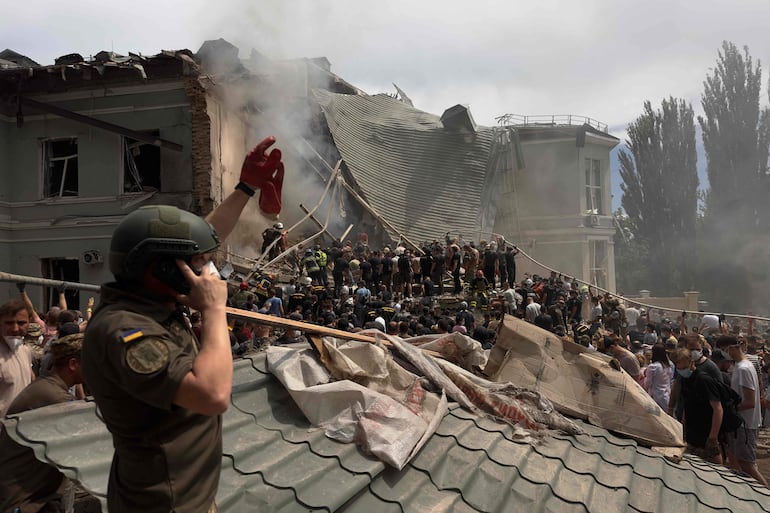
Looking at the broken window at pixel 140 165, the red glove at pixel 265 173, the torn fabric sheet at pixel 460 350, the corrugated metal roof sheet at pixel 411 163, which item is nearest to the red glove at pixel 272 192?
the red glove at pixel 265 173

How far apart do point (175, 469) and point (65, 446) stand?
68 centimetres

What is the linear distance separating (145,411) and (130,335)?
240mm

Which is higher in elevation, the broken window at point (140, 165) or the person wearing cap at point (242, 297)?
the broken window at point (140, 165)

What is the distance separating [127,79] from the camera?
691 inches

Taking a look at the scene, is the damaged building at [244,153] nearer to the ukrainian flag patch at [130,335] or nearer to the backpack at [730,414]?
the backpack at [730,414]

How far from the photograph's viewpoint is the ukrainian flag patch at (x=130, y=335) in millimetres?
1587

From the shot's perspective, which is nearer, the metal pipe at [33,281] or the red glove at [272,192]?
the red glove at [272,192]

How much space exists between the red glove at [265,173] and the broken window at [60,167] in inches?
699

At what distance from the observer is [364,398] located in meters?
2.75

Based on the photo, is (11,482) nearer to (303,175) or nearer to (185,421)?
(185,421)

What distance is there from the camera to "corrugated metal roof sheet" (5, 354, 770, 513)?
85.7 inches

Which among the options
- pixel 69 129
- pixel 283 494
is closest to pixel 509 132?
pixel 69 129

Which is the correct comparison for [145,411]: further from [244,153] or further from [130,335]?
[244,153]

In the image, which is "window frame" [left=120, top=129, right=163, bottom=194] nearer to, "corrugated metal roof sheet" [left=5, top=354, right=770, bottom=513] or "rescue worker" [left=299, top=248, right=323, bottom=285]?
"rescue worker" [left=299, top=248, right=323, bottom=285]
